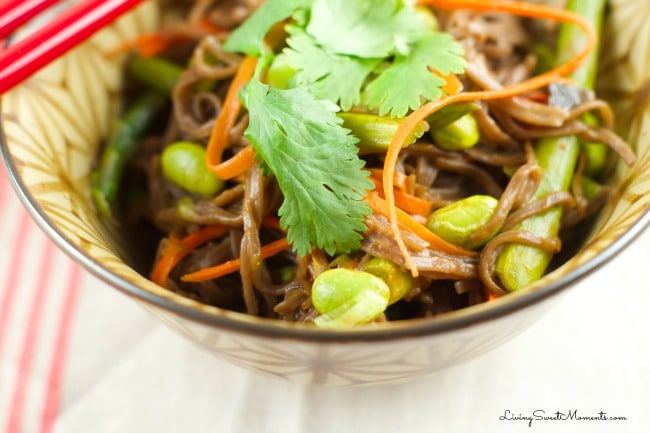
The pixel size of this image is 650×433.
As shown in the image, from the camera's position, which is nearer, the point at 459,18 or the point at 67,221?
the point at 67,221

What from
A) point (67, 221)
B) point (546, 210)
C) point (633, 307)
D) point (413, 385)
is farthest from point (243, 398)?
point (633, 307)

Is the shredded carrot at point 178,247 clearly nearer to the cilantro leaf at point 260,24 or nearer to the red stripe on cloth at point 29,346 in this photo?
the cilantro leaf at point 260,24

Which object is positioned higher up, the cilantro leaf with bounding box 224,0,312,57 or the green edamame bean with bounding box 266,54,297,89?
the cilantro leaf with bounding box 224,0,312,57

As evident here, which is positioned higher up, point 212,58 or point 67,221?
point 212,58

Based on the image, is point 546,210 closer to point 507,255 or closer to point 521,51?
point 507,255

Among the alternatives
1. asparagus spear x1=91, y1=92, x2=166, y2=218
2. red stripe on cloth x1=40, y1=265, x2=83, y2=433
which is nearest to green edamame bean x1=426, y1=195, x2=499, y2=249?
asparagus spear x1=91, y1=92, x2=166, y2=218

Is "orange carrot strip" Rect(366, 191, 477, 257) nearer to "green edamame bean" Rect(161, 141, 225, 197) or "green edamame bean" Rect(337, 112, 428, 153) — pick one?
"green edamame bean" Rect(337, 112, 428, 153)

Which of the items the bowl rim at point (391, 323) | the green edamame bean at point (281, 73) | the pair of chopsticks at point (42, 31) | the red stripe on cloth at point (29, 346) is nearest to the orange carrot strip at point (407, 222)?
the bowl rim at point (391, 323)
